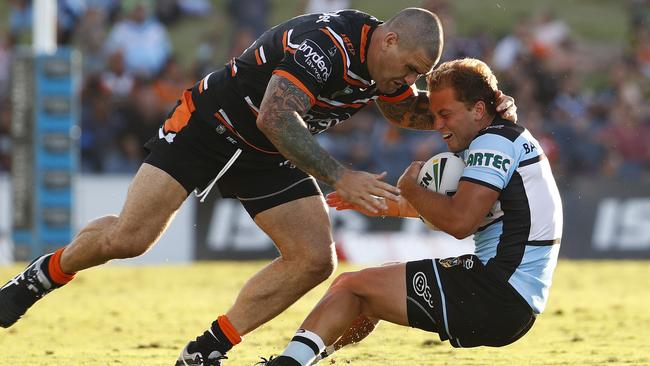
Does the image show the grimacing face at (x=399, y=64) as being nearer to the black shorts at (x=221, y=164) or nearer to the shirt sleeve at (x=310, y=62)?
the shirt sleeve at (x=310, y=62)

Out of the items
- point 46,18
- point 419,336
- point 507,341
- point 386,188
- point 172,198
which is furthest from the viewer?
point 46,18

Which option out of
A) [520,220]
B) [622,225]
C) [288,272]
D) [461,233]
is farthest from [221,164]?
[622,225]

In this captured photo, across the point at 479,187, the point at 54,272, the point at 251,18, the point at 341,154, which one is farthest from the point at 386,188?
the point at 251,18

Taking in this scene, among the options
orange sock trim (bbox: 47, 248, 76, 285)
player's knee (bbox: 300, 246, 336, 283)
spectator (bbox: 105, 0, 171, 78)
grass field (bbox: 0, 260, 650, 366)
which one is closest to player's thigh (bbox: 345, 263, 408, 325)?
player's knee (bbox: 300, 246, 336, 283)

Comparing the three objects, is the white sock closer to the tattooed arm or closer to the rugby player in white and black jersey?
A: the rugby player in white and black jersey

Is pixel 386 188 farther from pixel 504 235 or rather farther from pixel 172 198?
pixel 172 198

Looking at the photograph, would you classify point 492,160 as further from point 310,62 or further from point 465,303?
point 310,62

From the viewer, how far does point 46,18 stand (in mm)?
14789

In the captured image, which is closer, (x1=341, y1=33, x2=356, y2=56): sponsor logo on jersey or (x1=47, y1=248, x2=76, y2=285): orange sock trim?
(x1=341, y1=33, x2=356, y2=56): sponsor logo on jersey

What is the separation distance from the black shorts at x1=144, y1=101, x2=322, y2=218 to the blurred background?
8203 mm

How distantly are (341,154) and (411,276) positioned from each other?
10095mm

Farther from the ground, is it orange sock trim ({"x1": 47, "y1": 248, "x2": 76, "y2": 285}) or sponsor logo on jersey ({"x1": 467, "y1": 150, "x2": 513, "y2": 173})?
sponsor logo on jersey ({"x1": 467, "y1": 150, "x2": 513, "y2": 173})

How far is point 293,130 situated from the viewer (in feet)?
18.4

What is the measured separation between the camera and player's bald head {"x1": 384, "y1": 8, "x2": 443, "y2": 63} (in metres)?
5.94
